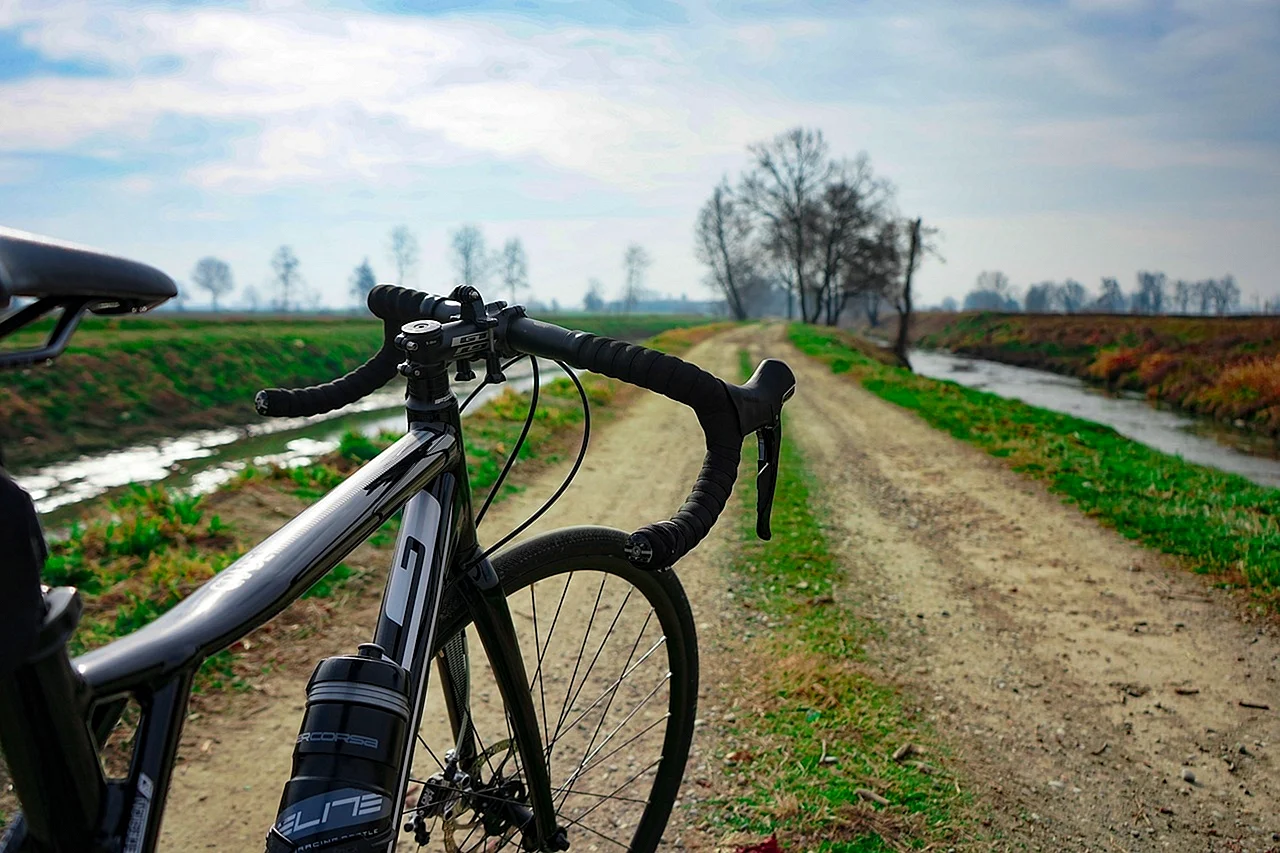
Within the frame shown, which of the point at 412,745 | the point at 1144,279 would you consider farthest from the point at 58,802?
the point at 1144,279

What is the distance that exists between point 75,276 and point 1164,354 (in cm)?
3146

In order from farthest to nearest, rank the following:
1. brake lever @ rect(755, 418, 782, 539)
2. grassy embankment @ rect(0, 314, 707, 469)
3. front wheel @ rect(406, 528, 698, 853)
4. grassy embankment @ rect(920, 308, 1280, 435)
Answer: grassy embankment @ rect(920, 308, 1280, 435)
grassy embankment @ rect(0, 314, 707, 469)
front wheel @ rect(406, 528, 698, 853)
brake lever @ rect(755, 418, 782, 539)

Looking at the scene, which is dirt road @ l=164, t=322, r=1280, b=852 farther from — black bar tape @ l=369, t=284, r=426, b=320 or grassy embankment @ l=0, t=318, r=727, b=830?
black bar tape @ l=369, t=284, r=426, b=320

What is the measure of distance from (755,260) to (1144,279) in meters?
71.4

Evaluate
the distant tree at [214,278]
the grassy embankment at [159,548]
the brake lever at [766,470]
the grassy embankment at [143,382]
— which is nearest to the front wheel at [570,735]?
the brake lever at [766,470]

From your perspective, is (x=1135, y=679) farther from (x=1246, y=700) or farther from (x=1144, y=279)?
(x=1144, y=279)

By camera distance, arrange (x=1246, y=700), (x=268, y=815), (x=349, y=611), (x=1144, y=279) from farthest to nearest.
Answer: (x=1144, y=279)
(x=349, y=611)
(x=1246, y=700)
(x=268, y=815)

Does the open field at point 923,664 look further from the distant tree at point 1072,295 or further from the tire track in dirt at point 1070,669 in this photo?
the distant tree at point 1072,295

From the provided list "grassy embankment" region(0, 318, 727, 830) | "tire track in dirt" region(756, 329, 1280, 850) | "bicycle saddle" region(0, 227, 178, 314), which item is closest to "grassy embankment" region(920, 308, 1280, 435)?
"tire track in dirt" region(756, 329, 1280, 850)

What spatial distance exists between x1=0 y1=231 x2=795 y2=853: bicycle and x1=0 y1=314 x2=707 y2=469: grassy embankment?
370 inches

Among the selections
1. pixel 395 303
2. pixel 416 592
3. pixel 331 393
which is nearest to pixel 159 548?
pixel 331 393

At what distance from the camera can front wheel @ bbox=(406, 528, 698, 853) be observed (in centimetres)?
205

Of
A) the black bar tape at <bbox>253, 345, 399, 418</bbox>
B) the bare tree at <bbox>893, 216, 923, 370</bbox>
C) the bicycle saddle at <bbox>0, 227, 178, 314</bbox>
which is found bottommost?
the black bar tape at <bbox>253, 345, 399, 418</bbox>

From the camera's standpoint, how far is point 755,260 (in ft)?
186
